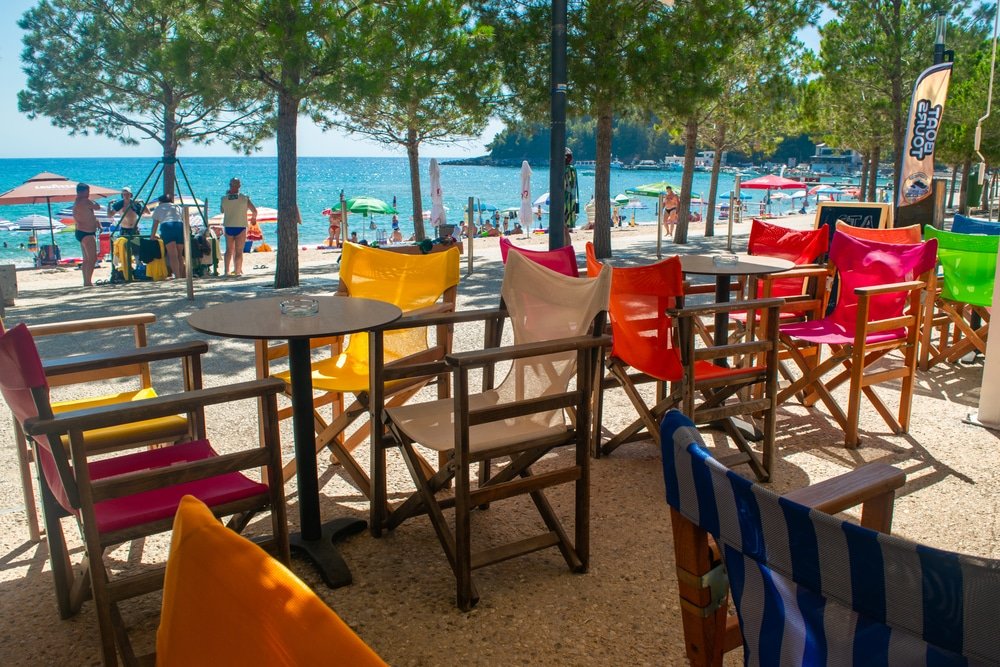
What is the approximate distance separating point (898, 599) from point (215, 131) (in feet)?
64.3

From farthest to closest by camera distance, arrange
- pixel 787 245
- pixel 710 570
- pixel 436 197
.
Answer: pixel 436 197 → pixel 787 245 → pixel 710 570

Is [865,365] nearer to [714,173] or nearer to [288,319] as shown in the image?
[288,319]

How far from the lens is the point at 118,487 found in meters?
2.14

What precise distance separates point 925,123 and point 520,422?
8.38 m

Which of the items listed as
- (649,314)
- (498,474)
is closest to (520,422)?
(498,474)

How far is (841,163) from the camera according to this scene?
11038 centimetres

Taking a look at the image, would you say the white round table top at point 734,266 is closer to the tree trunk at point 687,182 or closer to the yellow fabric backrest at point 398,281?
the yellow fabric backrest at point 398,281

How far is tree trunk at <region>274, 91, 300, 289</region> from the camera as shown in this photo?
389 inches

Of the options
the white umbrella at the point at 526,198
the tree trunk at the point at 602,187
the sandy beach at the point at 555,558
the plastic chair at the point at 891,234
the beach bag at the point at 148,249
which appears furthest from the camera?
the white umbrella at the point at 526,198

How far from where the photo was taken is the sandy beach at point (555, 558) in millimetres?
2463

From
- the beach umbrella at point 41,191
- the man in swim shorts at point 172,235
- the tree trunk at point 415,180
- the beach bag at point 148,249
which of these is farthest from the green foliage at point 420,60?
the beach umbrella at point 41,191

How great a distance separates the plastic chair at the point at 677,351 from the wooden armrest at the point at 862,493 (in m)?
1.82

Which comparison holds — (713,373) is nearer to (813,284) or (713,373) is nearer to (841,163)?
(813,284)

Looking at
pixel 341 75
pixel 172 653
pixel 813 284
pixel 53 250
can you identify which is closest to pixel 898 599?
pixel 172 653
